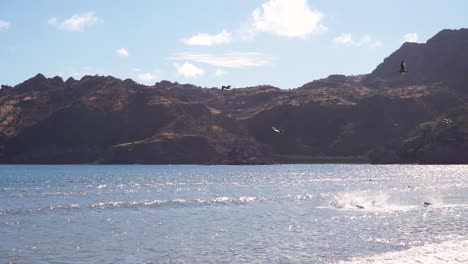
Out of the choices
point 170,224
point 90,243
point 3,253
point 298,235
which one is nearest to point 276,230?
point 298,235

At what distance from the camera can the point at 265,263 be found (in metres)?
38.1

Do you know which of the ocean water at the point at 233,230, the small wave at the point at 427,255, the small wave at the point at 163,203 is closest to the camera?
the small wave at the point at 427,255

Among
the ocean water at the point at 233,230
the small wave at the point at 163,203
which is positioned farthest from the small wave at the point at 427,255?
the small wave at the point at 163,203

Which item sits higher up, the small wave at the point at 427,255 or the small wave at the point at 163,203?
the small wave at the point at 163,203

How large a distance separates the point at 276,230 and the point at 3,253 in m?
22.1

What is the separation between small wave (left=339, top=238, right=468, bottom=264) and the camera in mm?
38125

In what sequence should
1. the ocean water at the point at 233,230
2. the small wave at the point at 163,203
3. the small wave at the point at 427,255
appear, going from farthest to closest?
the small wave at the point at 163,203 → the ocean water at the point at 233,230 → the small wave at the point at 427,255

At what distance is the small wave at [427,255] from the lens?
38125 millimetres

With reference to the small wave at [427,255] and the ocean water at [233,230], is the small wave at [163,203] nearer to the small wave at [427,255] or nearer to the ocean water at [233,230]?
the ocean water at [233,230]

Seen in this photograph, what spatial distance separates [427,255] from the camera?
1570 inches

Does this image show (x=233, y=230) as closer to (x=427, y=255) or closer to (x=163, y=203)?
(x=427, y=255)

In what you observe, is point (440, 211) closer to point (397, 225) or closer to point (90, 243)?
point (397, 225)

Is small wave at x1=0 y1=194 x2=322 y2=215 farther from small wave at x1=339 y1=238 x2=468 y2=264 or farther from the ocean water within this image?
small wave at x1=339 y1=238 x2=468 y2=264

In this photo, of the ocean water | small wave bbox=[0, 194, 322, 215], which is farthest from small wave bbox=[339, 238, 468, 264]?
small wave bbox=[0, 194, 322, 215]
